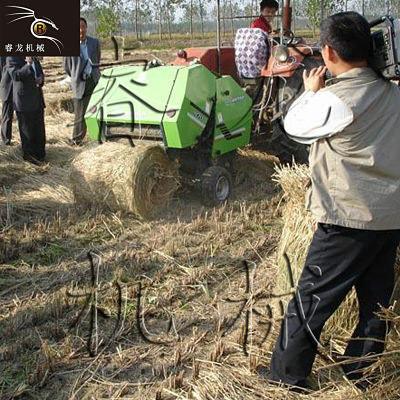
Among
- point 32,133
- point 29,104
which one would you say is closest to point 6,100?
point 29,104

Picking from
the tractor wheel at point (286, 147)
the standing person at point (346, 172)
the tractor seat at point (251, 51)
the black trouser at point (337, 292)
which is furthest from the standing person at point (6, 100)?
the black trouser at point (337, 292)

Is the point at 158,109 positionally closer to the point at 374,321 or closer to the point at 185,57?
the point at 185,57

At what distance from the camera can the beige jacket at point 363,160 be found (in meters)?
2.46

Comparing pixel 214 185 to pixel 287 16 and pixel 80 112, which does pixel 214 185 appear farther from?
pixel 80 112

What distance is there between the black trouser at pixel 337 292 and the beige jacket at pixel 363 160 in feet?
0.29

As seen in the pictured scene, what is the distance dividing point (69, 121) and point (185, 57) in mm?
3636

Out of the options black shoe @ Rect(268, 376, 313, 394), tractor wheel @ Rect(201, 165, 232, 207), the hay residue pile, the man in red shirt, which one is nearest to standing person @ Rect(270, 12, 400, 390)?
black shoe @ Rect(268, 376, 313, 394)

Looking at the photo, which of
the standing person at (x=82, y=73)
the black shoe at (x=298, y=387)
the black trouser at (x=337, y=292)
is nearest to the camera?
the black trouser at (x=337, y=292)

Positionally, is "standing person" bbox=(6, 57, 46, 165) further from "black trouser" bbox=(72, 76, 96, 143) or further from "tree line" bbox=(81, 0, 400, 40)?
"tree line" bbox=(81, 0, 400, 40)

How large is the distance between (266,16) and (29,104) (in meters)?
2.82

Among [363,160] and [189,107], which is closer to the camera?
[363,160]

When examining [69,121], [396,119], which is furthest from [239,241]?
[69,121]

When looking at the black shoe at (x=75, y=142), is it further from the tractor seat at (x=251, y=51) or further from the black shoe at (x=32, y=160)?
the tractor seat at (x=251, y=51)

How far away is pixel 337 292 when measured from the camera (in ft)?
8.63
